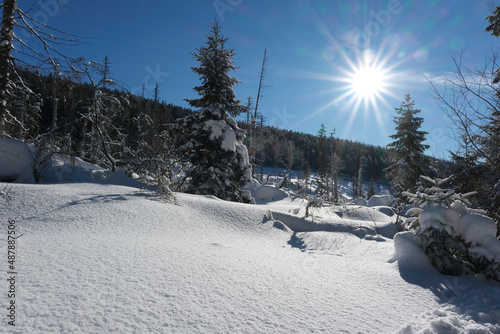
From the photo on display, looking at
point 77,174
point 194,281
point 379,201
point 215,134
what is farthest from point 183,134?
point 379,201

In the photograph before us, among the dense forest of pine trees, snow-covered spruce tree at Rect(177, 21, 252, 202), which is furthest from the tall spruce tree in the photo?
snow-covered spruce tree at Rect(177, 21, 252, 202)

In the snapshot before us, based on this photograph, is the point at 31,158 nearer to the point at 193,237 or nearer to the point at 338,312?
the point at 193,237

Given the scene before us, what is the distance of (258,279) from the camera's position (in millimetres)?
2033

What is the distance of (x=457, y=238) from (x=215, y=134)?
7635 mm

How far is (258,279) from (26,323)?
4.91 feet

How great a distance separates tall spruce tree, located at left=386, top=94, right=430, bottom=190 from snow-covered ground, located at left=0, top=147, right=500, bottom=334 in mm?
17368

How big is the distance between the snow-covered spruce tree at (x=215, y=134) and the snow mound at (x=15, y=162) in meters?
4.86

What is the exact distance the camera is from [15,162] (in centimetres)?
429

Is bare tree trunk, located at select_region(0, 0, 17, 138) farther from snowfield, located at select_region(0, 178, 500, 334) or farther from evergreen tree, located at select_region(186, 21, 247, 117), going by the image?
evergreen tree, located at select_region(186, 21, 247, 117)

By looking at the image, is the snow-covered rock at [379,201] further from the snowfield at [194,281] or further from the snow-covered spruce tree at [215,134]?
the snowfield at [194,281]

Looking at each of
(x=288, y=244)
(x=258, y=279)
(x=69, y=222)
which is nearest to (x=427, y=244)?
(x=288, y=244)

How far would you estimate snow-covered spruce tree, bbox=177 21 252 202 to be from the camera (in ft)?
29.3

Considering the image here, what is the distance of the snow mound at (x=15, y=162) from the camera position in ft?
13.8

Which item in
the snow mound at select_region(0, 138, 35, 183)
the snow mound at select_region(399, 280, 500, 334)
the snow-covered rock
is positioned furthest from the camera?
the snow-covered rock
